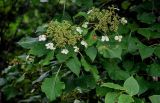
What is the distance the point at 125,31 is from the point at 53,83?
0.52 m

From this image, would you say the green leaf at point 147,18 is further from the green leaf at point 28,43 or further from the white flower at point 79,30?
the green leaf at point 28,43

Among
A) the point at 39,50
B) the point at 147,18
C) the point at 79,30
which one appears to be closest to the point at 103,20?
the point at 79,30

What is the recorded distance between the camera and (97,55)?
6.55ft

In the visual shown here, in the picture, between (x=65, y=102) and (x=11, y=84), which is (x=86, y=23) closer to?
(x=65, y=102)

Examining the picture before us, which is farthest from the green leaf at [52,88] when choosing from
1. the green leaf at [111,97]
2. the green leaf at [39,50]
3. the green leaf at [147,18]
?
the green leaf at [147,18]

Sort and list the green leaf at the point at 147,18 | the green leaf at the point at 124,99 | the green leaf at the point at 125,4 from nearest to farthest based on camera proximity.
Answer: the green leaf at the point at 124,99 < the green leaf at the point at 147,18 < the green leaf at the point at 125,4

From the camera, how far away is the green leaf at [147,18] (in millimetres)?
2226

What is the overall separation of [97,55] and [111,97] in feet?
1.04

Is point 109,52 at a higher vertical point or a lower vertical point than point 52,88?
higher

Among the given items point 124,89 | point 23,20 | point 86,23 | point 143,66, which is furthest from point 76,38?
point 23,20

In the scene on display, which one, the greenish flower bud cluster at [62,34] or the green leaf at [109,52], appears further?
the green leaf at [109,52]

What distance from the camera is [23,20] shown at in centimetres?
500

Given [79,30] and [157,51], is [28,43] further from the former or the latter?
[157,51]

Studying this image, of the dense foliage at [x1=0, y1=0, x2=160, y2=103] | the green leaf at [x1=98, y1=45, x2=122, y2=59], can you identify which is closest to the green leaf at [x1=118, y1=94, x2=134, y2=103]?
the dense foliage at [x1=0, y1=0, x2=160, y2=103]
